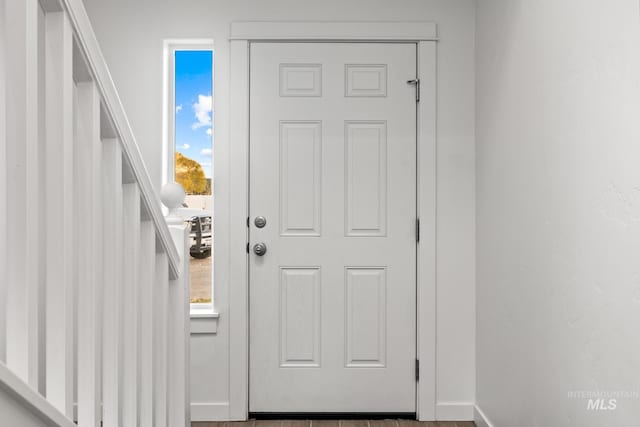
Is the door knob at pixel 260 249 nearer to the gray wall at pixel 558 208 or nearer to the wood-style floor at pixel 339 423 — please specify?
the wood-style floor at pixel 339 423

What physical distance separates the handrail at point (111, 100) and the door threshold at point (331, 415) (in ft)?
5.05

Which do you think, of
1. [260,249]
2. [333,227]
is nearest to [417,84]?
[333,227]

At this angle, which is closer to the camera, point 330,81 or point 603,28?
point 603,28

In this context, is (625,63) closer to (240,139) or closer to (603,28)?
(603,28)

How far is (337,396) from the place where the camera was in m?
2.78

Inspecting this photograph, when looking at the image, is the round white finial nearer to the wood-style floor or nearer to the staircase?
the staircase

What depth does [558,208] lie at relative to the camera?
1.77 meters

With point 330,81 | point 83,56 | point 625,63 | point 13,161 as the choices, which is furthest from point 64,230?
point 330,81

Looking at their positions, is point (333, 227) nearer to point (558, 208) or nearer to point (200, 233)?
point (200, 233)

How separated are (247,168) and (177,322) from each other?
3.77 feet

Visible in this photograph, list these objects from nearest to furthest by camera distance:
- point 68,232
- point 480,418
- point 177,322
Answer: point 68,232 < point 177,322 < point 480,418

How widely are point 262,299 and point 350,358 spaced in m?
0.54

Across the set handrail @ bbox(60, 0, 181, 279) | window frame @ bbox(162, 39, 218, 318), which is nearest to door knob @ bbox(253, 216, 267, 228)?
window frame @ bbox(162, 39, 218, 318)

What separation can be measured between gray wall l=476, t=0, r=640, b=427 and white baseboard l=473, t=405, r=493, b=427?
0.03m
